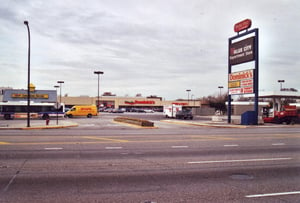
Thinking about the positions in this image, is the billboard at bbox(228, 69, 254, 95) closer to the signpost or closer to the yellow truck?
the signpost

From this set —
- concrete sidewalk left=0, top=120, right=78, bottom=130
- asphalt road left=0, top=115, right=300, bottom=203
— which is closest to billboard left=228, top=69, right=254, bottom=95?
concrete sidewalk left=0, top=120, right=78, bottom=130

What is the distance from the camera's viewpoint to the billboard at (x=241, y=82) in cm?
3197

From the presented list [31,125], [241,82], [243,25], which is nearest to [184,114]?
[241,82]

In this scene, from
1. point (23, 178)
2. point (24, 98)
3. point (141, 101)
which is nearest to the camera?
point (23, 178)

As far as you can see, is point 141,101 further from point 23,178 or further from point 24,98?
point 23,178

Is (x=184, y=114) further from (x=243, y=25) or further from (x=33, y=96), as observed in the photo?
(x=33, y=96)

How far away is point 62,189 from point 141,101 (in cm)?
11305

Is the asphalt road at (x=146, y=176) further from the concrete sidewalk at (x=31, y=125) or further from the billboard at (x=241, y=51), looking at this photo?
the billboard at (x=241, y=51)

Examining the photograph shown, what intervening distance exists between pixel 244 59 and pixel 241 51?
1.13 metres

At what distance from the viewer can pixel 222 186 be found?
707cm

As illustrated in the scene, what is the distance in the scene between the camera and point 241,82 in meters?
33.5

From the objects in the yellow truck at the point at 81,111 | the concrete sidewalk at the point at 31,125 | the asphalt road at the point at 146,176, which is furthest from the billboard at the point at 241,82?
the yellow truck at the point at 81,111

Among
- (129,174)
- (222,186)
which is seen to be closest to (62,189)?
(129,174)

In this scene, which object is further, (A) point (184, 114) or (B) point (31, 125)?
(A) point (184, 114)
